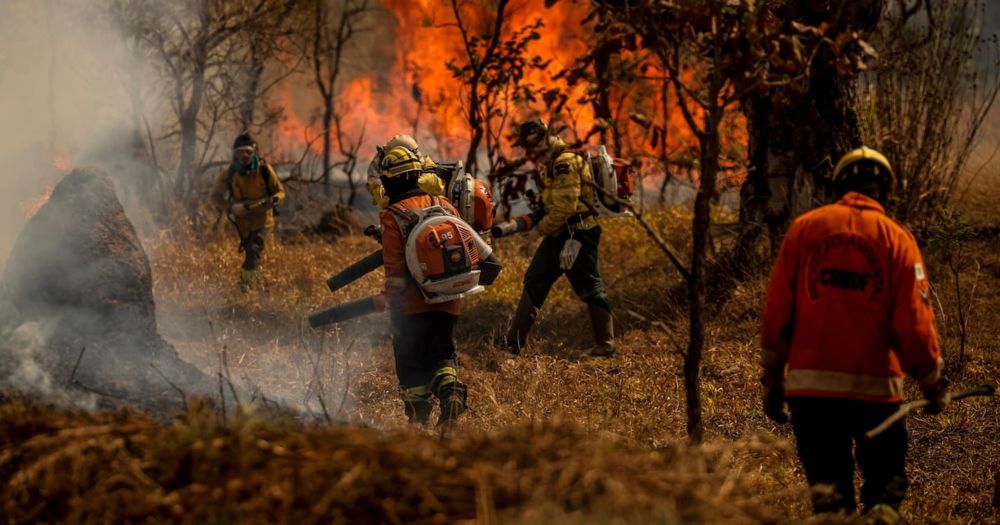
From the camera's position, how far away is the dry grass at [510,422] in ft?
10.1

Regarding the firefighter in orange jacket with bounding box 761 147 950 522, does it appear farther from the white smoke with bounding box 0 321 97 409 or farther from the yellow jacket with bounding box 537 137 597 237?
the yellow jacket with bounding box 537 137 597 237

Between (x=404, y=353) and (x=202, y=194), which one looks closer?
(x=404, y=353)

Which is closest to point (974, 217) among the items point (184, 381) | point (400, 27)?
point (184, 381)

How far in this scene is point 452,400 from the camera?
572cm

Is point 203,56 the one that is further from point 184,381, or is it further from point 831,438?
point 831,438

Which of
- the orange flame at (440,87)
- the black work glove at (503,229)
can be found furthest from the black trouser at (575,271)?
the orange flame at (440,87)

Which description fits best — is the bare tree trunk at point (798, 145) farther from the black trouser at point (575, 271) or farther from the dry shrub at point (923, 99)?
the black trouser at point (575, 271)

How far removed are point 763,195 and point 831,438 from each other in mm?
6174

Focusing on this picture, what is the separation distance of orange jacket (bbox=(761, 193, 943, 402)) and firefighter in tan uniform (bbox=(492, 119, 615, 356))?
4419mm

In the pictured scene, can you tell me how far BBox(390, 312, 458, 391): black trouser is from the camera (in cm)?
601

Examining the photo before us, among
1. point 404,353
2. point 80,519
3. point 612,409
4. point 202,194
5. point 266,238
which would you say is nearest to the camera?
point 80,519

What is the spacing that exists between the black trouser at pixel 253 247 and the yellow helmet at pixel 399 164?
5356 millimetres

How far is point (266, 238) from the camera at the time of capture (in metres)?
11.4

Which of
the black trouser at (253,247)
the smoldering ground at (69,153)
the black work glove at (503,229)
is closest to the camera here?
the smoldering ground at (69,153)
